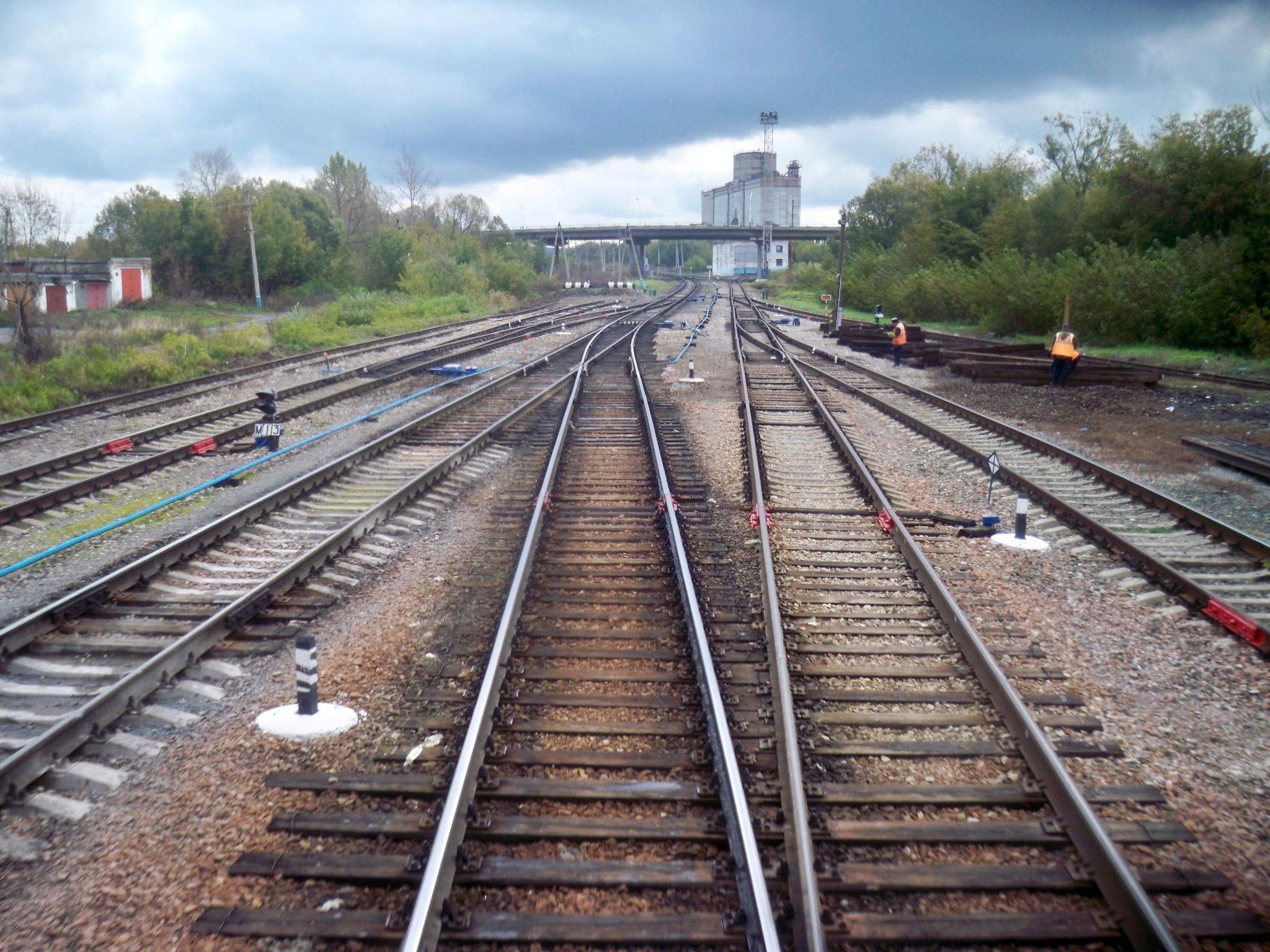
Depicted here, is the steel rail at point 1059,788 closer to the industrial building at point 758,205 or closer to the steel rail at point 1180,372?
the steel rail at point 1180,372

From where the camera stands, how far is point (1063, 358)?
20.3 metres

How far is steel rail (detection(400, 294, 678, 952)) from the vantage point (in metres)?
3.59

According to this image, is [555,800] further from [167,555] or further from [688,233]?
[688,233]

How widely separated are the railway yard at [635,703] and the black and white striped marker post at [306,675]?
31 centimetres

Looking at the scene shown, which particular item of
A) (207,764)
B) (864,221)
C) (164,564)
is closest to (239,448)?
(164,564)

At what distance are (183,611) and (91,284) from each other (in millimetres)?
51246

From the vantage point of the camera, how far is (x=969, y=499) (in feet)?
35.8

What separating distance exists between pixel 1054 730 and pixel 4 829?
537cm

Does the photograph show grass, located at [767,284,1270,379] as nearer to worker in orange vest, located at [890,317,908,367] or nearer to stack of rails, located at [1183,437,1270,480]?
worker in orange vest, located at [890,317,908,367]

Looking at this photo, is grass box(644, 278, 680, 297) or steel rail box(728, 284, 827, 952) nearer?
steel rail box(728, 284, 827, 952)

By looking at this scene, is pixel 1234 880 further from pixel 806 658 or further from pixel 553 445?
pixel 553 445

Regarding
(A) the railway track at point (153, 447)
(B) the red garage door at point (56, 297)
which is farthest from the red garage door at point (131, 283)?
(A) the railway track at point (153, 447)

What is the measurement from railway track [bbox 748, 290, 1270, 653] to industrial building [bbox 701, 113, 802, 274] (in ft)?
439

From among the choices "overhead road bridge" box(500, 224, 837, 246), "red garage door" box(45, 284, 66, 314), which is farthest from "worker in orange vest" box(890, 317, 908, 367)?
"overhead road bridge" box(500, 224, 837, 246)
